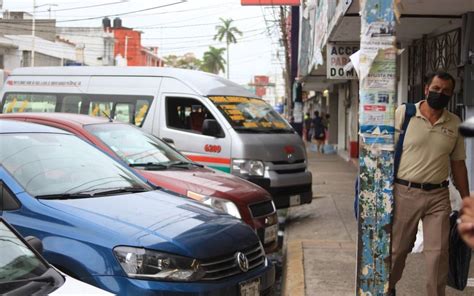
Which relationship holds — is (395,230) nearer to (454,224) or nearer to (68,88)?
(454,224)

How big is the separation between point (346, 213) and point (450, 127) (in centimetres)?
526

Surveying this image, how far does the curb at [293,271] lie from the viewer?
560 centimetres

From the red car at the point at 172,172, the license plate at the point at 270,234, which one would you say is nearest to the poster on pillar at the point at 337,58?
the red car at the point at 172,172

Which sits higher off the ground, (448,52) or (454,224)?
(448,52)

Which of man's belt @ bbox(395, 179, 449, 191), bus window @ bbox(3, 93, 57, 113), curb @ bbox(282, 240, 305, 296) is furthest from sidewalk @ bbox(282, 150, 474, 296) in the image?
bus window @ bbox(3, 93, 57, 113)

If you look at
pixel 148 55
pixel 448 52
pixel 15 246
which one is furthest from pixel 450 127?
pixel 148 55

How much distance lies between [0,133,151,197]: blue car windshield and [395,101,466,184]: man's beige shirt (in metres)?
2.08

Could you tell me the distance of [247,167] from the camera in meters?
8.23

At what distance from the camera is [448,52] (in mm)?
8445

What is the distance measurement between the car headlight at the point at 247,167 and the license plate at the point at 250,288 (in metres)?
4.15

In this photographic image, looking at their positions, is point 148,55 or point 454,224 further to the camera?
point 148,55

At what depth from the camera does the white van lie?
8.31 meters

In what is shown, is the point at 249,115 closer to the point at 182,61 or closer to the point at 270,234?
the point at 270,234

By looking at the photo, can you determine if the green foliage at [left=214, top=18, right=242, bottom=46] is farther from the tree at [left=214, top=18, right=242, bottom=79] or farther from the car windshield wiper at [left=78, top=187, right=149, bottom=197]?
the car windshield wiper at [left=78, top=187, right=149, bottom=197]
